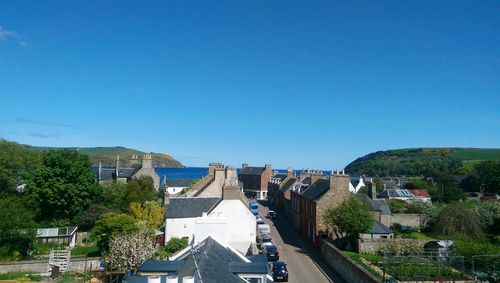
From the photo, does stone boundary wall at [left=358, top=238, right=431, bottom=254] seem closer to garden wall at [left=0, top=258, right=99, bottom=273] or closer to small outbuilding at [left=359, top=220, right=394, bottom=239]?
small outbuilding at [left=359, top=220, right=394, bottom=239]

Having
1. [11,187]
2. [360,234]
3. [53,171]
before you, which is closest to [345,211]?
[360,234]

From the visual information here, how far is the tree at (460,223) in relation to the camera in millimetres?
38588

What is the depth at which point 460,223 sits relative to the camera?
39.3 meters

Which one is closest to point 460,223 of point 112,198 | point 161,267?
point 161,267

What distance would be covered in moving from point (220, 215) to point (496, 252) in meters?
21.0

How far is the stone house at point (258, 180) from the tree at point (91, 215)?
5364 centimetres

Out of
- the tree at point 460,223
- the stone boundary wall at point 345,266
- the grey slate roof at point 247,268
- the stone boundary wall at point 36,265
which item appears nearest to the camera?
the grey slate roof at point 247,268

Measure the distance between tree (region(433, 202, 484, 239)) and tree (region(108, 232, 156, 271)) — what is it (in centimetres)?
2977

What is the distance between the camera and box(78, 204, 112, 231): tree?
4131 centimetres

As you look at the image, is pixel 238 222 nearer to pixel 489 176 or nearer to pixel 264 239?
pixel 264 239

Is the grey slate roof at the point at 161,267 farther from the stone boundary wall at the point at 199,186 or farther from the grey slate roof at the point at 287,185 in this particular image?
the grey slate roof at the point at 287,185

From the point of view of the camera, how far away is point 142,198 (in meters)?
44.1

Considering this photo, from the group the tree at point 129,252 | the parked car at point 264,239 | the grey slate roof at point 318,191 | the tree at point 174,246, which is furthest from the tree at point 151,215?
the grey slate roof at point 318,191

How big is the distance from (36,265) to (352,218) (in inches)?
1025
